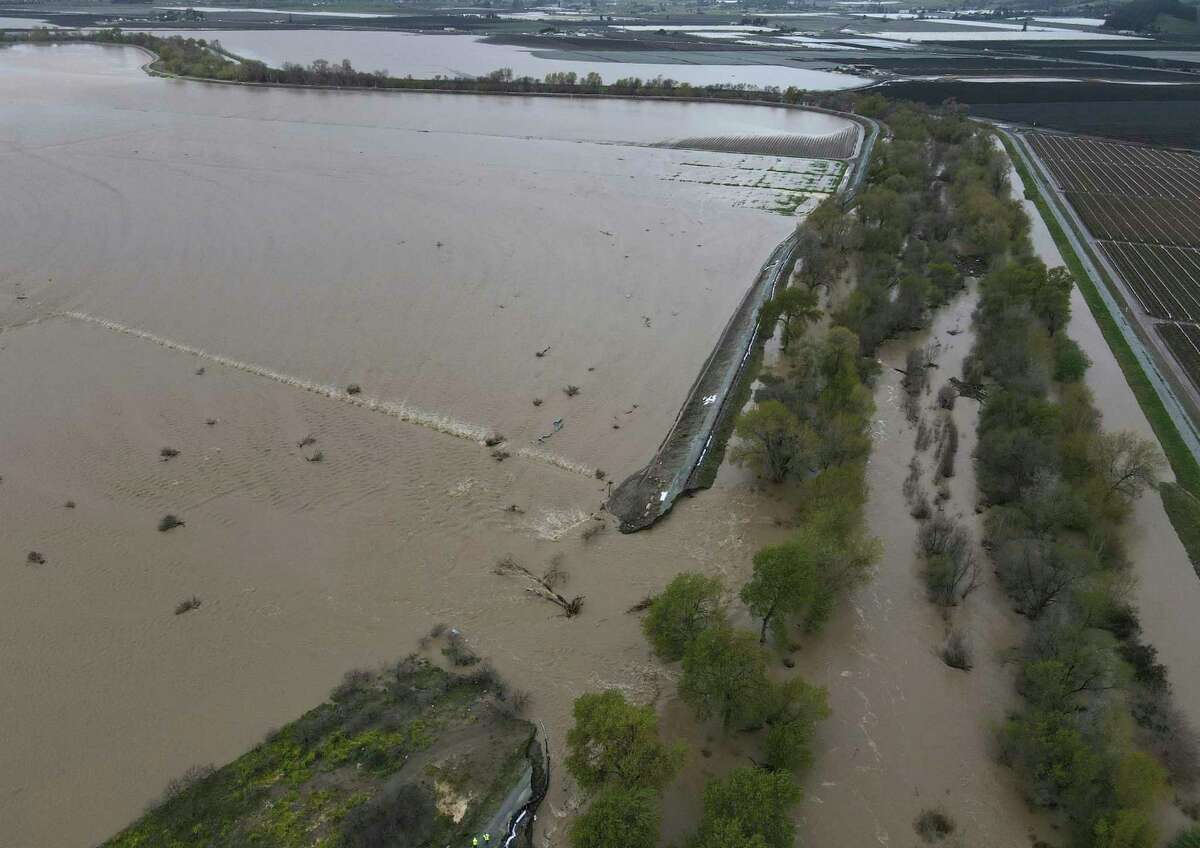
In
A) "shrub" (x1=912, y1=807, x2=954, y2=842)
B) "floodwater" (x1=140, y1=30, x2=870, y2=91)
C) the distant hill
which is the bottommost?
"shrub" (x1=912, y1=807, x2=954, y2=842)

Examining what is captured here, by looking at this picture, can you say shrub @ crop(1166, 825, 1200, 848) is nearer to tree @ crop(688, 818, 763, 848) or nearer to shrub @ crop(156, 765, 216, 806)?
tree @ crop(688, 818, 763, 848)

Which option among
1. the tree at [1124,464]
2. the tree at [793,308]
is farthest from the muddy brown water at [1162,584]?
the tree at [793,308]

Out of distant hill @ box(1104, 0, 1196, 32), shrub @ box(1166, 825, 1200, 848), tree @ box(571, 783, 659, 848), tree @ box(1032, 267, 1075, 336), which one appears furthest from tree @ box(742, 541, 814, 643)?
distant hill @ box(1104, 0, 1196, 32)

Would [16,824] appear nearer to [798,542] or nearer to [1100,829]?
[798,542]

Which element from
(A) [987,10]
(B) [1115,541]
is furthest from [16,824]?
(A) [987,10]

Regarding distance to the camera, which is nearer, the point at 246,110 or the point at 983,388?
the point at 983,388
